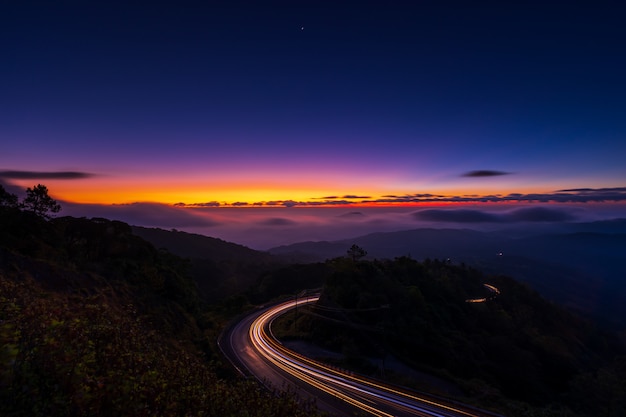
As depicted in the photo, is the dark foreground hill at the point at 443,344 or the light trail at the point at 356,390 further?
the dark foreground hill at the point at 443,344

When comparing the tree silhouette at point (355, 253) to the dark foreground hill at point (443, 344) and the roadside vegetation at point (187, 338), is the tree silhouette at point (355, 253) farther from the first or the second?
the dark foreground hill at point (443, 344)

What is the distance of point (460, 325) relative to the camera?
6919 centimetres

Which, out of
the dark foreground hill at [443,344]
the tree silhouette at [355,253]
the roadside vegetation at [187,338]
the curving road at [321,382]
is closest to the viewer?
the roadside vegetation at [187,338]

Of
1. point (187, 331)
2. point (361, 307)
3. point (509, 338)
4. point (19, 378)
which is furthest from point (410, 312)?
point (19, 378)

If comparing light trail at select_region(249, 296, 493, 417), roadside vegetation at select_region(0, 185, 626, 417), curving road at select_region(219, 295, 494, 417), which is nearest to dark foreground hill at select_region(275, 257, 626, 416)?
roadside vegetation at select_region(0, 185, 626, 417)

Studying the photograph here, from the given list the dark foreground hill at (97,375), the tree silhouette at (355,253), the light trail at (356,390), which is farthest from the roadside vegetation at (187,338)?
the light trail at (356,390)

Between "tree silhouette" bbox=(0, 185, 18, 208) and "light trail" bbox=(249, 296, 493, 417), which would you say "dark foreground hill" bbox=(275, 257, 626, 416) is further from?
"tree silhouette" bbox=(0, 185, 18, 208)

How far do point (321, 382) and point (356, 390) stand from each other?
3.79 meters

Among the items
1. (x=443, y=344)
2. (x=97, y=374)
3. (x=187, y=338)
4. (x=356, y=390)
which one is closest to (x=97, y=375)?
(x=97, y=374)

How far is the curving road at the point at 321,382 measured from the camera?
82.7 feet

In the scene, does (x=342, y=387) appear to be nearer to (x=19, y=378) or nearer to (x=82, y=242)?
(x=19, y=378)

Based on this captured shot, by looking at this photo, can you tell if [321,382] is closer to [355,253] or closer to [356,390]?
[356,390]

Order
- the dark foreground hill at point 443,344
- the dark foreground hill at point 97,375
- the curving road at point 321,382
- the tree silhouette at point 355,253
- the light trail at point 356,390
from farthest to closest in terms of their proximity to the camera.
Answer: the tree silhouette at point 355,253 → the dark foreground hill at point 443,344 → the curving road at point 321,382 → the light trail at point 356,390 → the dark foreground hill at point 97,375

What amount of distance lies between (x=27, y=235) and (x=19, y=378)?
131ft
